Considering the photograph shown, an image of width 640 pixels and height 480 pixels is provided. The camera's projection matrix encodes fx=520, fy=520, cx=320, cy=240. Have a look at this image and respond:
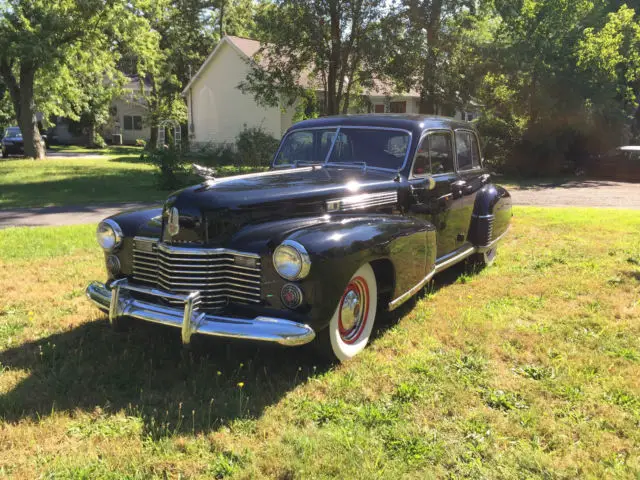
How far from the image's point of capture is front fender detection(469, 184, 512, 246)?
5.72m

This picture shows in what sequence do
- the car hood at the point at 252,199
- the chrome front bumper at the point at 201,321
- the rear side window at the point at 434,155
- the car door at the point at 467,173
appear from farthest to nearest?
the car door at the point at 467,173
the rear side window at the point at 434,155
the car hood at the point at 252,199
the chrome front bumper at the point at 201,321

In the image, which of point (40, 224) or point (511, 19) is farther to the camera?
point (511, 19)

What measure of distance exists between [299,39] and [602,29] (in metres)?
12.4

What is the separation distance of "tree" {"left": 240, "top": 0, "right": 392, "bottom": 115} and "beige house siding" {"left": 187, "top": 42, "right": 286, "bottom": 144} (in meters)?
7.17

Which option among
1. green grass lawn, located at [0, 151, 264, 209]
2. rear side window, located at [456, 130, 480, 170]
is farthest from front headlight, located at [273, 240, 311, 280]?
green grass lawn, located at [0, 151, 264, 209]

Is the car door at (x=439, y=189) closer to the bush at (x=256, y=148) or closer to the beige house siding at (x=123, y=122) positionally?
the bush at (x=256, y=148)

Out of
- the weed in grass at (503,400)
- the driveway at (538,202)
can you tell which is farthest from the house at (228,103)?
the weed in grass at (503,400)

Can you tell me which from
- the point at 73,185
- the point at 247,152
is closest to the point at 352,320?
the point at 73,185

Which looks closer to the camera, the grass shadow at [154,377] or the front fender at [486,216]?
the grass shadow at [154,377]

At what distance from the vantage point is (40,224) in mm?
9203

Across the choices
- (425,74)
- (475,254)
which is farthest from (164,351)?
(425,74)

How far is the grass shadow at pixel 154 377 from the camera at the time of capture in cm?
305

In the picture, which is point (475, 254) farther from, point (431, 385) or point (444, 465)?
point (444, 465)

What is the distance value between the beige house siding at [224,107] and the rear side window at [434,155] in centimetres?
1900
